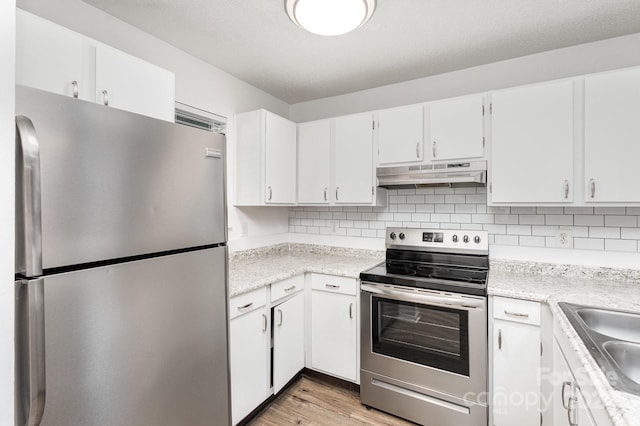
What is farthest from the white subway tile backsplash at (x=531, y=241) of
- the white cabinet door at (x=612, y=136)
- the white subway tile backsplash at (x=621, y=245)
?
the white cabinet door at (x=612, y=136)

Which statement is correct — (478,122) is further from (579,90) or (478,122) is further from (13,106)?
(13,106)

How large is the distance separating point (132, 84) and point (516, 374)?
2.58 metres

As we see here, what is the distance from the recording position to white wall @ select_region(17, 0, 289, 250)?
64.8 inches

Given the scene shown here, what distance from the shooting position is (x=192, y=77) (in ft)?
7.55

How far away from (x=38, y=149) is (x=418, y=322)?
2050mm

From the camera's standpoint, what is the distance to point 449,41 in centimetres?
208

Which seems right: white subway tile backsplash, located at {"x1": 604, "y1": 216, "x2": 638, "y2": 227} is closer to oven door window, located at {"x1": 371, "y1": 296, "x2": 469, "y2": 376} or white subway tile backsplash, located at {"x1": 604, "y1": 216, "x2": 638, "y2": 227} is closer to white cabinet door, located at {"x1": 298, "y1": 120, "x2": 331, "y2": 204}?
oven door window, located at {"x1": 371, "y1": 296, "x2": 469, "y2": 376}

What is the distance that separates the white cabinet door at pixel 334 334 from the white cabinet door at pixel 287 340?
0.34ft

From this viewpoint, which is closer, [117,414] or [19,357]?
[19,357]

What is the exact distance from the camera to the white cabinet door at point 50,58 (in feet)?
3.84

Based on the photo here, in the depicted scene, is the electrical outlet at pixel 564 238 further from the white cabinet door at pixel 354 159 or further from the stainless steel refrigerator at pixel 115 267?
the stainless steel refrigerator at pixel 115 267

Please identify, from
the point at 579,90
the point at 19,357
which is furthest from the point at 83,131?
the point at 579,90

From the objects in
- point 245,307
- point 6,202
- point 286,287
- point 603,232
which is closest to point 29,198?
point 6,202

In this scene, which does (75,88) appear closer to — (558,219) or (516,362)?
(516,362)
